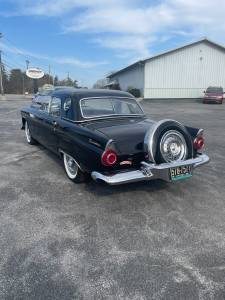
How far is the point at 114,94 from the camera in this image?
598 centimetres

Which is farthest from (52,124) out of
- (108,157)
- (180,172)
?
(180,172)

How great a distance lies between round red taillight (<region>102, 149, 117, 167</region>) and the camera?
4250 millimetres

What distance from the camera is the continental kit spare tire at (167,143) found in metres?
4.40

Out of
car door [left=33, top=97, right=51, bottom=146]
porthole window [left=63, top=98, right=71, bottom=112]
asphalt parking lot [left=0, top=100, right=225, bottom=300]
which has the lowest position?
asphalt parking lot [left=0, top=100, right=225, bottom=300]

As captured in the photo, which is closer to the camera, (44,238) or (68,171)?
(44,238)

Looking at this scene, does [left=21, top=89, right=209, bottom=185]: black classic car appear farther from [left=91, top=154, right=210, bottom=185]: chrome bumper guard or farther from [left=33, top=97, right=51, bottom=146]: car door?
[left=33, top=97, right=51, bottom=146]: car door

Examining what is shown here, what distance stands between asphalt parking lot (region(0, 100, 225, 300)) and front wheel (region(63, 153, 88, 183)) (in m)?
0.15

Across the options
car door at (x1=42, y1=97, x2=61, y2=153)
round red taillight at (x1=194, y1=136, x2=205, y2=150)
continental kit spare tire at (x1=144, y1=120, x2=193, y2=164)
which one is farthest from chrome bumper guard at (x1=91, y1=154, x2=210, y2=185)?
car door at (x1=42, y1=97, x2=61, y2=153)

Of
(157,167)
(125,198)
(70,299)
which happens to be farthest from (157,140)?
(70,299)

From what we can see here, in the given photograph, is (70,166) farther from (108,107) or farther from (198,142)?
(198,142)

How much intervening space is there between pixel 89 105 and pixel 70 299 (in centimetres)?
357

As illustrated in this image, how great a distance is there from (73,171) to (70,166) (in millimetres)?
148

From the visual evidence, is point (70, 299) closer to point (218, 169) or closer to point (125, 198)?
point (125, 198)

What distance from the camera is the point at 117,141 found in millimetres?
4426
